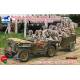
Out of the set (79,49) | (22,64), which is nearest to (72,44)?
(79,49)

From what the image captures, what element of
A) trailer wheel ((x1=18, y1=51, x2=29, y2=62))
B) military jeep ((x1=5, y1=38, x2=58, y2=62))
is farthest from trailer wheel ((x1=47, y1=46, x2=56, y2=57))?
trailer wheel ((x1=18, y1=51, x2=29, y2=62))

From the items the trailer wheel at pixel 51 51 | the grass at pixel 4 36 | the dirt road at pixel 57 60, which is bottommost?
the dirt road at pixel 57 60

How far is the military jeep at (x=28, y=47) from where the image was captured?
3279 millimetres

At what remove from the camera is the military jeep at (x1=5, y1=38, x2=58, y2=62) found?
10.8 ft

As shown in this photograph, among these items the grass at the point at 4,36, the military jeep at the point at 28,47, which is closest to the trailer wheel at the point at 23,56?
the military jeep at the point at 28,47

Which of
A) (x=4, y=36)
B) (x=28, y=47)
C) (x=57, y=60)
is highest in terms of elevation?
(x=4, y=36)

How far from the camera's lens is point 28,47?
3301mm

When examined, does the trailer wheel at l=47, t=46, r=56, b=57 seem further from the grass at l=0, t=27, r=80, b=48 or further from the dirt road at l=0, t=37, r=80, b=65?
the grass at l=0, t=27, r=80, b=48

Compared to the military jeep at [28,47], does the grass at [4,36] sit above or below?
above

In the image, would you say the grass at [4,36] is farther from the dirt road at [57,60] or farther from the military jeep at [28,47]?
the dirt road at [57,60]

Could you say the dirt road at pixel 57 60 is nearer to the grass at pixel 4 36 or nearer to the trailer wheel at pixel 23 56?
the trailer wheel at pixel 23 56

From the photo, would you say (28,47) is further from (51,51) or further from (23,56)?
(51,51)

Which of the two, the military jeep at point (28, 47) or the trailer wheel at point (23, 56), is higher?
the military jeep at point (28, 47)

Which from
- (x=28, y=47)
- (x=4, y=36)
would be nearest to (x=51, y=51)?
(x=28, y=47)
